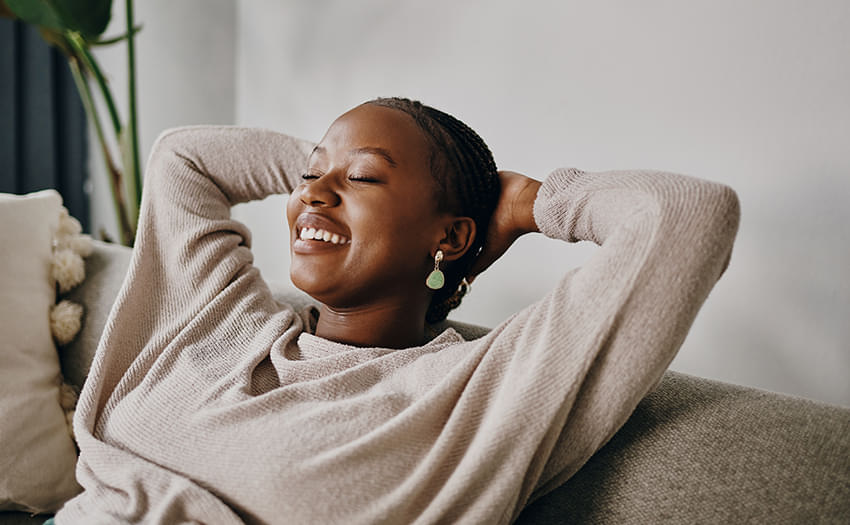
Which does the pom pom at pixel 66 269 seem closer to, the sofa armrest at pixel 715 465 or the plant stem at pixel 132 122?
the plant stem at pixel 132 122

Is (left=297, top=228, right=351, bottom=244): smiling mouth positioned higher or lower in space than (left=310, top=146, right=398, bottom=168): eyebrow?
lower

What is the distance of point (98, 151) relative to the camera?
233 centimetres

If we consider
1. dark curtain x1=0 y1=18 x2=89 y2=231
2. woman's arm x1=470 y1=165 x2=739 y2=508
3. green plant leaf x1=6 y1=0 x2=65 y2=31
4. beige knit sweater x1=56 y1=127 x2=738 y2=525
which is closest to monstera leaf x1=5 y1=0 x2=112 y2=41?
green plant leaf x1=6 y1=0 x2=65 y2=31

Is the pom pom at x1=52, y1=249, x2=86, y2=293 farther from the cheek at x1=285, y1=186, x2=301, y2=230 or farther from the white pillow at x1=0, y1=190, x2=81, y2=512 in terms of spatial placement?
the cheek at x1=285, y1=186, x2=301, y2=230

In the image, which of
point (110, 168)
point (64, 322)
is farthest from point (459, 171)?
point (110, 168)

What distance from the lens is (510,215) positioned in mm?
1042

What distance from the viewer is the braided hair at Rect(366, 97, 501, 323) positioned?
1.03m

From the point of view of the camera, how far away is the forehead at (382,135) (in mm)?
1007

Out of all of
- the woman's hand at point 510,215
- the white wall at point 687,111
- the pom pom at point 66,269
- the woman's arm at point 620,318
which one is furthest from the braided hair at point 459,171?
the pom pom at point 66,269

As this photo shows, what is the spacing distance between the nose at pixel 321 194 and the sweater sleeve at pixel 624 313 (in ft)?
1.17

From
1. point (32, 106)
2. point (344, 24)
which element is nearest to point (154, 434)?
point (344, 24)

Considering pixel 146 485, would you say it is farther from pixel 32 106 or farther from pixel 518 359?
pixel 32 106

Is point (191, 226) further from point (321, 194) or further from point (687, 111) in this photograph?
point (687, 111)

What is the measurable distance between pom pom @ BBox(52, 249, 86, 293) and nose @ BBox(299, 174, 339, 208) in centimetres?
64
